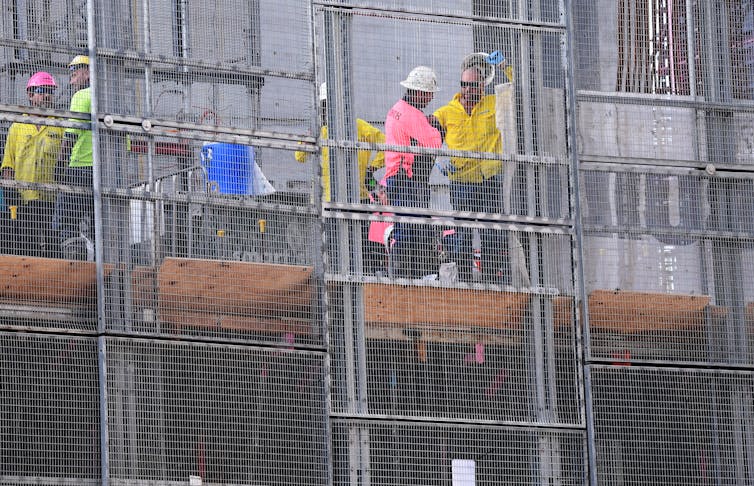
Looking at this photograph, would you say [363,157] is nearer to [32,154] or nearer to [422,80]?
[422,80]

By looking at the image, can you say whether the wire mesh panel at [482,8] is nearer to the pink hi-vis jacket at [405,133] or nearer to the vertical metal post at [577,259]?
the vertical metal post at [577,259]

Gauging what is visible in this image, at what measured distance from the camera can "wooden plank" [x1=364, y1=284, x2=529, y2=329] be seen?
61.6ft

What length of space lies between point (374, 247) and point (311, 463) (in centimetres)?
249

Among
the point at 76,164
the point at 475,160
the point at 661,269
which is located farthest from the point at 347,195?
the point at 661,269

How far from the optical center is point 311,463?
18.1m

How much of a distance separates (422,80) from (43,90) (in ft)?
14.0

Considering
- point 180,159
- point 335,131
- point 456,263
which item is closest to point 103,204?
point 180,159

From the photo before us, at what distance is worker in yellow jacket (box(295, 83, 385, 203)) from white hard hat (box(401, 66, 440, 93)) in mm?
665

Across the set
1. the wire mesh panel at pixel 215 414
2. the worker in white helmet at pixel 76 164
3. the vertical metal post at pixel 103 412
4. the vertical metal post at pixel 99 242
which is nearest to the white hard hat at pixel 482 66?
the wire mesh panel at pixel 215 414

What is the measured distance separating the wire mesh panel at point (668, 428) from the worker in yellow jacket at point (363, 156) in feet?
10.9

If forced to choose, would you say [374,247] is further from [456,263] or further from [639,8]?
[639,8]

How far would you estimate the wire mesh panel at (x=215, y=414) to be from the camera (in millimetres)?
17375

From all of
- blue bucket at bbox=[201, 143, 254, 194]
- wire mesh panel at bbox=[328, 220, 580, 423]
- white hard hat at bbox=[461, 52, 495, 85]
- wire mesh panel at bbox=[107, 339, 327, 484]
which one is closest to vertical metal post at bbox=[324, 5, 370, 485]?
wire mesh panel at bbox=[328, 220, 580, 423]

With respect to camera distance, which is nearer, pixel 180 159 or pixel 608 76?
pixel 180 159
